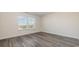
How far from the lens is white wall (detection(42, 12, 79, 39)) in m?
1.28

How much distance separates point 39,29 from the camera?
4.63ft

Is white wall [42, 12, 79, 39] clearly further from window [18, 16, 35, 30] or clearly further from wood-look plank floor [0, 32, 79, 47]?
window [18, 16, 35, 30]

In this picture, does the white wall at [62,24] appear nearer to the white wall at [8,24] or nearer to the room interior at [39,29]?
the room interior at [39,29]

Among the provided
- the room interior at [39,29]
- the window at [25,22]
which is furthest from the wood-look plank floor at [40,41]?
the window at [25,22]

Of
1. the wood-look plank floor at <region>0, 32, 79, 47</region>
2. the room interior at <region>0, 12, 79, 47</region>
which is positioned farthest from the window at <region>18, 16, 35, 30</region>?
the wood-look plank floor at <region>0, 32, 79, 47</region>

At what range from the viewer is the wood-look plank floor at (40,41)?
129 cm

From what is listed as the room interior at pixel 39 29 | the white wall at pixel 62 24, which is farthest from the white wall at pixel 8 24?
the white wall at pixel 62 24

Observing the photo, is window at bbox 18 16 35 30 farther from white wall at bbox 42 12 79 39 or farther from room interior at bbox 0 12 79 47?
white wall at bbox 42 12 79 39

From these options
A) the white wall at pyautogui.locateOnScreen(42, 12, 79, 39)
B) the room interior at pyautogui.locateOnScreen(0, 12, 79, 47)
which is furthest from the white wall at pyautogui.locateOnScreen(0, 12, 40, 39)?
the white wall at pyautogui.locateOnScreen(42, 12, 79, 39)

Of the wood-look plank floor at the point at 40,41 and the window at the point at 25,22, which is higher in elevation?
the window at the point at 25,22

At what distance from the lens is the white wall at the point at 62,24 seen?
1278mm

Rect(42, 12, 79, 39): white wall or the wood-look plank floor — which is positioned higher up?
Rect(42, 12, 79, 39): white wall

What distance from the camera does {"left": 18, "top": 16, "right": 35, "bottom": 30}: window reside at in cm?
133
